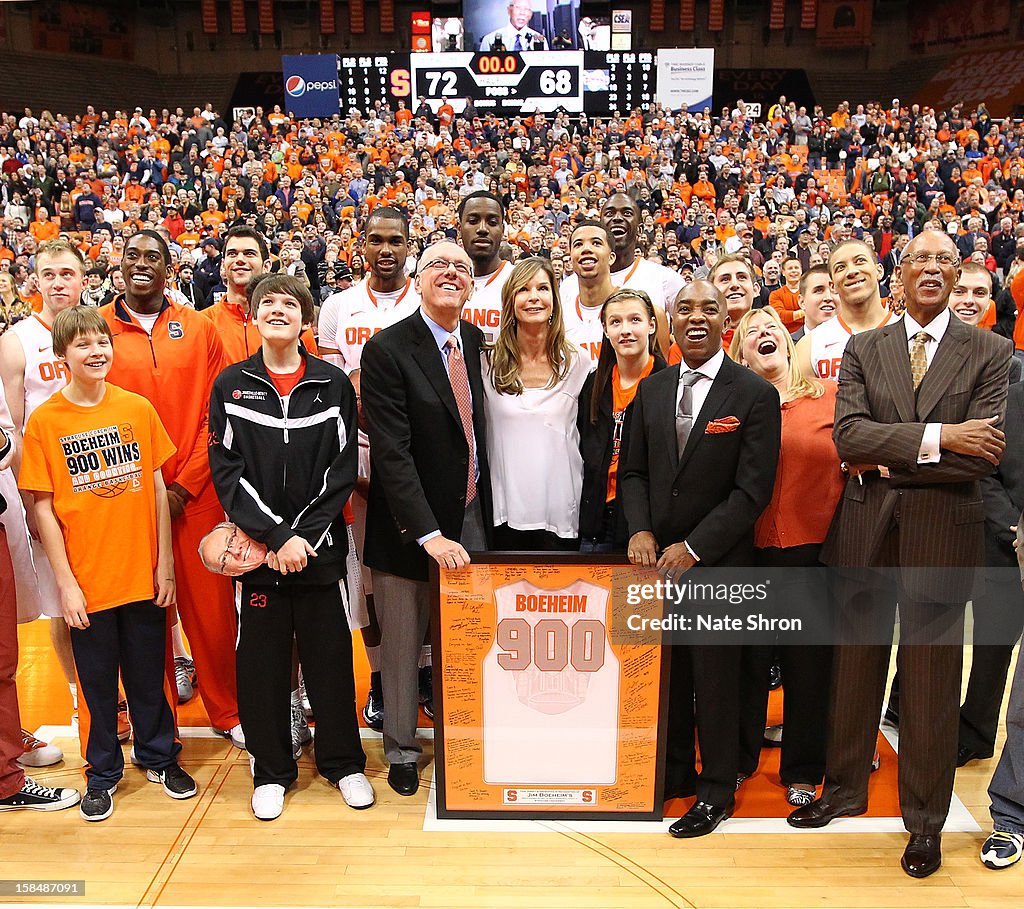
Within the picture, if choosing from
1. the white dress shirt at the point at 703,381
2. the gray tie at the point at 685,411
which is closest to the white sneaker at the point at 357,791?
the gray tie at the point at 685,411

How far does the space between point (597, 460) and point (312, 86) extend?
20.0 metres

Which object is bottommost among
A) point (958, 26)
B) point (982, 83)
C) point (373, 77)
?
point (373, 77)

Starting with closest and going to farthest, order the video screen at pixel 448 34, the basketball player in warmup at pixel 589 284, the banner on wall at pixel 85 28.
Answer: the basketball player in warmup at pixel 589 284
the video screen at pixel 448 34
the banner on wall at pixel 85 28

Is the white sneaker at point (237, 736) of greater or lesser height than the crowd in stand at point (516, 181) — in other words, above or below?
below

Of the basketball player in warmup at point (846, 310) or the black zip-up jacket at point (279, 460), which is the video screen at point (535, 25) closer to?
the basketball player in warmup at point (846, 310)

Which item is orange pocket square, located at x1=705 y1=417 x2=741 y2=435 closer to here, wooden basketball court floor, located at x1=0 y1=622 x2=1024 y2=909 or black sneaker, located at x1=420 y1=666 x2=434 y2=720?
wooden basketball court floor, located at x1=0 y1=622 x2=1024 y2=909

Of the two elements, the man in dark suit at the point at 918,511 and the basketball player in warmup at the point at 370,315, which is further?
the basketball player in warmup at the point at 370,315

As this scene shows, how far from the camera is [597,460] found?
3160 millimetres

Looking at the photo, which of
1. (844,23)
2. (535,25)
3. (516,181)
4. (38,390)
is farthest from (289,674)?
(844,23)

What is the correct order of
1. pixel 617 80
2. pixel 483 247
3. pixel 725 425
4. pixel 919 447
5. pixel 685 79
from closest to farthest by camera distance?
pixel 919 447 → pixel 725 425 → pixel 483 247 → pixel 617 80 → pixel 685 79

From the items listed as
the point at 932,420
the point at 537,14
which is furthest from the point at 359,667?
the point at 537,14

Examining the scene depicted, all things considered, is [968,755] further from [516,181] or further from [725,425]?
[516,181]

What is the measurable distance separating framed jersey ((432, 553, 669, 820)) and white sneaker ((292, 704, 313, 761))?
79 centimetres

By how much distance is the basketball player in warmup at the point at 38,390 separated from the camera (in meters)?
3.50
